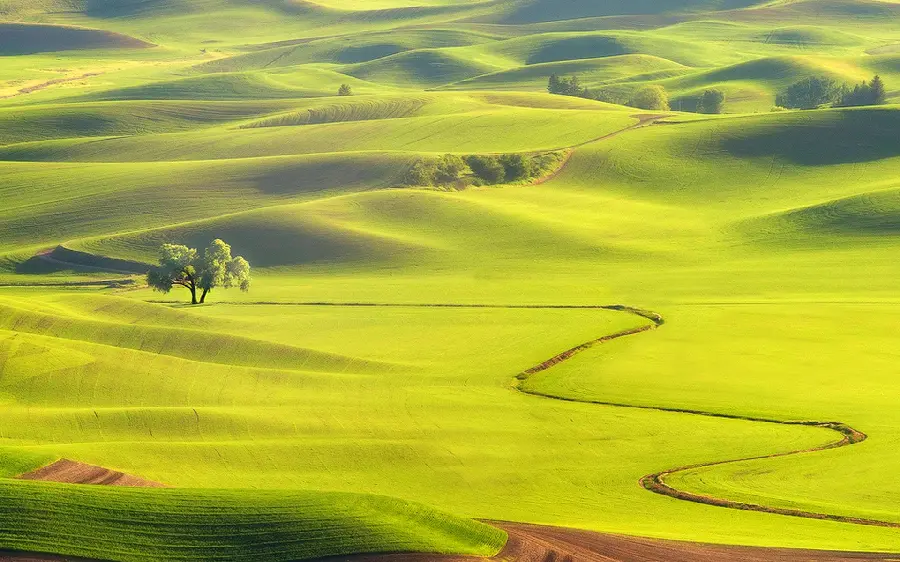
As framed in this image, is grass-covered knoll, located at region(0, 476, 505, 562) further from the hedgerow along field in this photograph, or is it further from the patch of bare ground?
the patch of bare ground

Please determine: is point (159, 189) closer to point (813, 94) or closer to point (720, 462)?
point (720, 462)

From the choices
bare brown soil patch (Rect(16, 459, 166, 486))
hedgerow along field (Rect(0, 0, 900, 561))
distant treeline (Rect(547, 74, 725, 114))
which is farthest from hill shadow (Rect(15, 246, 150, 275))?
distant treeline (Rect(547, 74, 725, 114))

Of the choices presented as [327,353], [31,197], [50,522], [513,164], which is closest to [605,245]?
[513,164]

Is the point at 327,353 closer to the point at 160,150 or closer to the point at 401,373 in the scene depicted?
the point at 401,373

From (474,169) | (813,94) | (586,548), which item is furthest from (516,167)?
(586,548)

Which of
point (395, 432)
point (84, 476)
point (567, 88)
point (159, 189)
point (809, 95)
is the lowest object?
point (159, 189)

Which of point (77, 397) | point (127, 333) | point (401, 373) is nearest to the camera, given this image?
point (77, 397)
